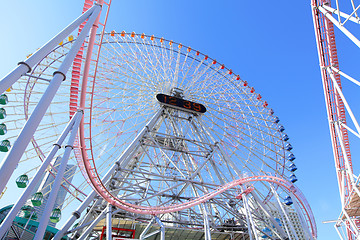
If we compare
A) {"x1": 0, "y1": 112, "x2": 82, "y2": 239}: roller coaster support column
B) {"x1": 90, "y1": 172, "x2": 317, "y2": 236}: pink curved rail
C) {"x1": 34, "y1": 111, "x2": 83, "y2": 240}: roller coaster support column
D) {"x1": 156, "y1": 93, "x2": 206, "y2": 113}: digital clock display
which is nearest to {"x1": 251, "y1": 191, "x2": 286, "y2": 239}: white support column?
{"x1": 90, "y1": 172, "x2": 317, "y2": 236}: pink curved rail

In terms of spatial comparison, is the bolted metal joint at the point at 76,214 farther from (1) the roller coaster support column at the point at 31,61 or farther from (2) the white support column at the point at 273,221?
(2) the white support column at the point at 273,221

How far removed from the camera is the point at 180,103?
21875 mm

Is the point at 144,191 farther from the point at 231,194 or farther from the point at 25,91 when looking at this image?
the point at 25,91

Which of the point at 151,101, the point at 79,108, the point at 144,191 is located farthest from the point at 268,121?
the point at 79,108

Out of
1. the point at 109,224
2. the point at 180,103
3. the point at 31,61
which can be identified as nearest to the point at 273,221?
the point at 109,224

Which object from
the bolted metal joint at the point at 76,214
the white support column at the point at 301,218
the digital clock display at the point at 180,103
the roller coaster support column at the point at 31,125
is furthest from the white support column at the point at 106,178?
the white support column at the point at 301,218

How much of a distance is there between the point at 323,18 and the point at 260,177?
973 cm

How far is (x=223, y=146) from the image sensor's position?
21.4 meters

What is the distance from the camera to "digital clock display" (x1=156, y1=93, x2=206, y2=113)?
21344 millimetres

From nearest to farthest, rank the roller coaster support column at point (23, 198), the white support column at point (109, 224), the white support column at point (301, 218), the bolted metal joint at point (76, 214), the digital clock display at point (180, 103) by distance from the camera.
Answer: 1. the roller coaster support column at point (23, 198)
2. the white support column at point (109, 224)
3. the bolted metal joint at point (76, 214)
4. the white support column at point (301, 218)
5. the digital clock display at point (180, 103)

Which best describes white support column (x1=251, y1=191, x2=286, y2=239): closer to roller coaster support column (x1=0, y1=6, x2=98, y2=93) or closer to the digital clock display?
the digital clock display

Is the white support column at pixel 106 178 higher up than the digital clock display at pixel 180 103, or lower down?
lower down

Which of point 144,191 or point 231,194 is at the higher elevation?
point 231,194

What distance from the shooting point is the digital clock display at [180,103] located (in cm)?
2134
